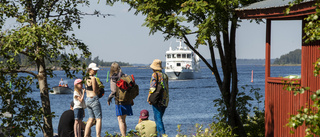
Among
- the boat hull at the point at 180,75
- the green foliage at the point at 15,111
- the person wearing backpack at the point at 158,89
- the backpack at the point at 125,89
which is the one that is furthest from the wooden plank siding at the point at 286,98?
the boat hull at the point at 180,75

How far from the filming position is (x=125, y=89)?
9.23 metres

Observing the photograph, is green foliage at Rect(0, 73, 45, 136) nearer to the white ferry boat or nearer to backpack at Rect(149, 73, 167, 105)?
backpack at Rect(149, 73, 167, 105)

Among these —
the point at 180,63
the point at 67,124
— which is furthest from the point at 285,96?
the point at 180,63

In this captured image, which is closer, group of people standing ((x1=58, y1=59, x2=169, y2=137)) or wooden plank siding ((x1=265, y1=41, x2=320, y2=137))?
wooden plank siding ((x1=265, y1=41, x2=320, y2=137))

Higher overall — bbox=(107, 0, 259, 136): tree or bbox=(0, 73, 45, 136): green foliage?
bbox=(107, 0, 259, 136): tree

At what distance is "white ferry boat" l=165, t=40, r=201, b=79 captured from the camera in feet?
292

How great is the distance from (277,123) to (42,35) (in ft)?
13.2

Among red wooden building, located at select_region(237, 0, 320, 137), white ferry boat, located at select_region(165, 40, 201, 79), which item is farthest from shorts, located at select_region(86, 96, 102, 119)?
white ferry boat, located at select_region(165, 40, 201, 79)

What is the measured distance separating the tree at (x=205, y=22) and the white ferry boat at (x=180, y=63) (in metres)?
76.2

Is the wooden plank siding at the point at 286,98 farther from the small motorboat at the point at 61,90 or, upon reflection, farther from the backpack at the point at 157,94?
the small motorboat at the point at 61,90

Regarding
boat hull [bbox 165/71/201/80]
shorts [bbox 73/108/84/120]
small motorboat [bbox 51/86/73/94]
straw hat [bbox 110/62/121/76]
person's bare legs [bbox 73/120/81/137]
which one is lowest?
small motorboat [bbox 51/86/73/94]

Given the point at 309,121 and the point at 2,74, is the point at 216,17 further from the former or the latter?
the point at 309,121

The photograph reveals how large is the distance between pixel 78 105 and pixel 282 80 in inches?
154

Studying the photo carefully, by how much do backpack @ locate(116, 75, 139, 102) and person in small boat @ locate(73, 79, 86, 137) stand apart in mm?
688
